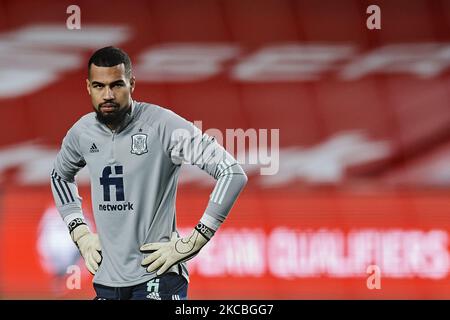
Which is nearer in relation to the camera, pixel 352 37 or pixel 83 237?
pixel 83 237

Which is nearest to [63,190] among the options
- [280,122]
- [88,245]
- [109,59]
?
[88,245]

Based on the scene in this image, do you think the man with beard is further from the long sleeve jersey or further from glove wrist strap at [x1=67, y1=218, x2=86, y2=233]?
glove wrist strap at [x1=67, y1=218, x2=86, y2=233]

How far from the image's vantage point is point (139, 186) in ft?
9.67

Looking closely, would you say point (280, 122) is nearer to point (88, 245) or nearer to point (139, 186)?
point (139, 186)

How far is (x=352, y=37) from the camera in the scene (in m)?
3.78

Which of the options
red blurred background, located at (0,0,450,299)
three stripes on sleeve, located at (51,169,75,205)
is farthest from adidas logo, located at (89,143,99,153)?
red blurred background, located at (0,0,450,299)

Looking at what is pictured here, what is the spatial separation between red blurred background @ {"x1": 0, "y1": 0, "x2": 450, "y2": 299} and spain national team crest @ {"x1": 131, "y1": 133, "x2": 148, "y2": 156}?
0.73 meters

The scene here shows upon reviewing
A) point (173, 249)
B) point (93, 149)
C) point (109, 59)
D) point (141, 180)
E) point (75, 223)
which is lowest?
point (173, 249)

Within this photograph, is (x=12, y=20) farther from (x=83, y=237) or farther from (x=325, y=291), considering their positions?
(x=325, y=291)

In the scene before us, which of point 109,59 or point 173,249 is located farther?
point 109,59

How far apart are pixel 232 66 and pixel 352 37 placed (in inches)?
25.1

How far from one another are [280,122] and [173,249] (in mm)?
1110
